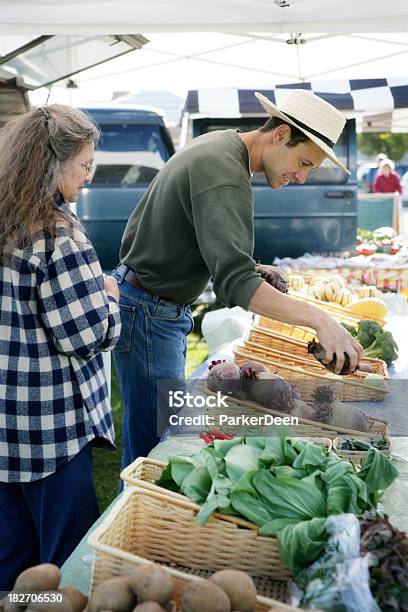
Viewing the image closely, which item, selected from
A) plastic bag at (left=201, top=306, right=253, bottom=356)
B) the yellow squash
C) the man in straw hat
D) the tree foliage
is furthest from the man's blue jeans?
the tree foliage

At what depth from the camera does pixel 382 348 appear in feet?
10.6

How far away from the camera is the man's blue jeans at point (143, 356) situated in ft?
7.88

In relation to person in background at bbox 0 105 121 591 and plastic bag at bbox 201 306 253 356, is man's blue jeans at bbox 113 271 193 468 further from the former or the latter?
plastic bag at bbox 201 306 253 356

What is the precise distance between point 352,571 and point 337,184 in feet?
21.8

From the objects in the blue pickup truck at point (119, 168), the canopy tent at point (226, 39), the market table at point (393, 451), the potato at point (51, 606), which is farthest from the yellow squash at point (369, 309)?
the blue pickup truck at point (119, 168)

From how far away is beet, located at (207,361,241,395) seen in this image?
226 cm

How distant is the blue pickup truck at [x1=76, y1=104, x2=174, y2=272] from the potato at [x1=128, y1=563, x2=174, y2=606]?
6.46 meters

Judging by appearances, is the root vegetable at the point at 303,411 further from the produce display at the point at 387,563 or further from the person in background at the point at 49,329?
the produce display at the point at 387,563

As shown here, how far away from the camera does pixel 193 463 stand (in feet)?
5.03

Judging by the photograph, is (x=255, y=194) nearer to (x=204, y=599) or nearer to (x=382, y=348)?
(x=382, y=348)

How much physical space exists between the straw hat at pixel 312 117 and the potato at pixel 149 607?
1415 mm

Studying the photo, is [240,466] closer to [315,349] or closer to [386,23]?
[315,349]

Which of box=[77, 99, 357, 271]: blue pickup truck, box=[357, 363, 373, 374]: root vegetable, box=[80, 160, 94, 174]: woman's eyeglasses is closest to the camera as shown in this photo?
box=[80, 160, 94, 174]: woman's eyeglasses

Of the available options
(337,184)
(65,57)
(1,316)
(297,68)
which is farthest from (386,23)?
(337,184)
